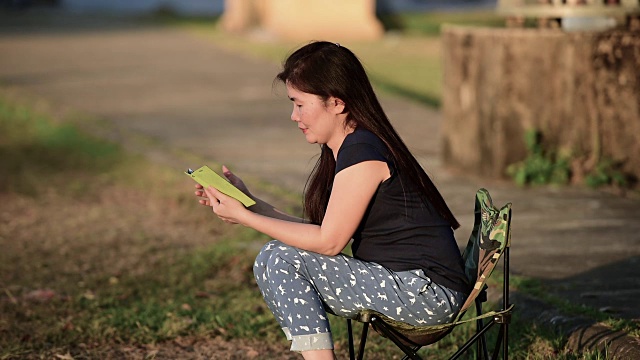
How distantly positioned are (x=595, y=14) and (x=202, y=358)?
387cm

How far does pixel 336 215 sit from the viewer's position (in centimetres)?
375

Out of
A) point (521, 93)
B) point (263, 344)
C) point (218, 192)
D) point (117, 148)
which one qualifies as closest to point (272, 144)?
point (117, 148)

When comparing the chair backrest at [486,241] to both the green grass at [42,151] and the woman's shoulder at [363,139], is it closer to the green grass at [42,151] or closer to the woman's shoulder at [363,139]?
the woman's shoulder at [363,139]

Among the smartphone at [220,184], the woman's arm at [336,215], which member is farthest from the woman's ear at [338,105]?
the smartphone at [220,184]

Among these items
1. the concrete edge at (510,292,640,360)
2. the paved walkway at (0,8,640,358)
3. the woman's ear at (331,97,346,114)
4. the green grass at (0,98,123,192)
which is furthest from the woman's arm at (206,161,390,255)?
the green grass at (0,98,123,192)

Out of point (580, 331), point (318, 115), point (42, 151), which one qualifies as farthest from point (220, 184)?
point (42, 151)

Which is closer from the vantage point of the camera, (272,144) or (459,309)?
(459,309)

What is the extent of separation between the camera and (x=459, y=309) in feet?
12.5

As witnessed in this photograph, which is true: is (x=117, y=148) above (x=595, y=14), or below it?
below

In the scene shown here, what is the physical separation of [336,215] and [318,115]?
0.34 meters

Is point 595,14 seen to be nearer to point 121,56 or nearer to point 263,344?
point 263,344

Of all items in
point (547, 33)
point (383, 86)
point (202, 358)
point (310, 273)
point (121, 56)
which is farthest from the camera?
point (121, 56)

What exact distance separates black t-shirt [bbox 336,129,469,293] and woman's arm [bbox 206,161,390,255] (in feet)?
0.12

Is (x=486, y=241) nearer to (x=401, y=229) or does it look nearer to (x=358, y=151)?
(x=401, y=229)
